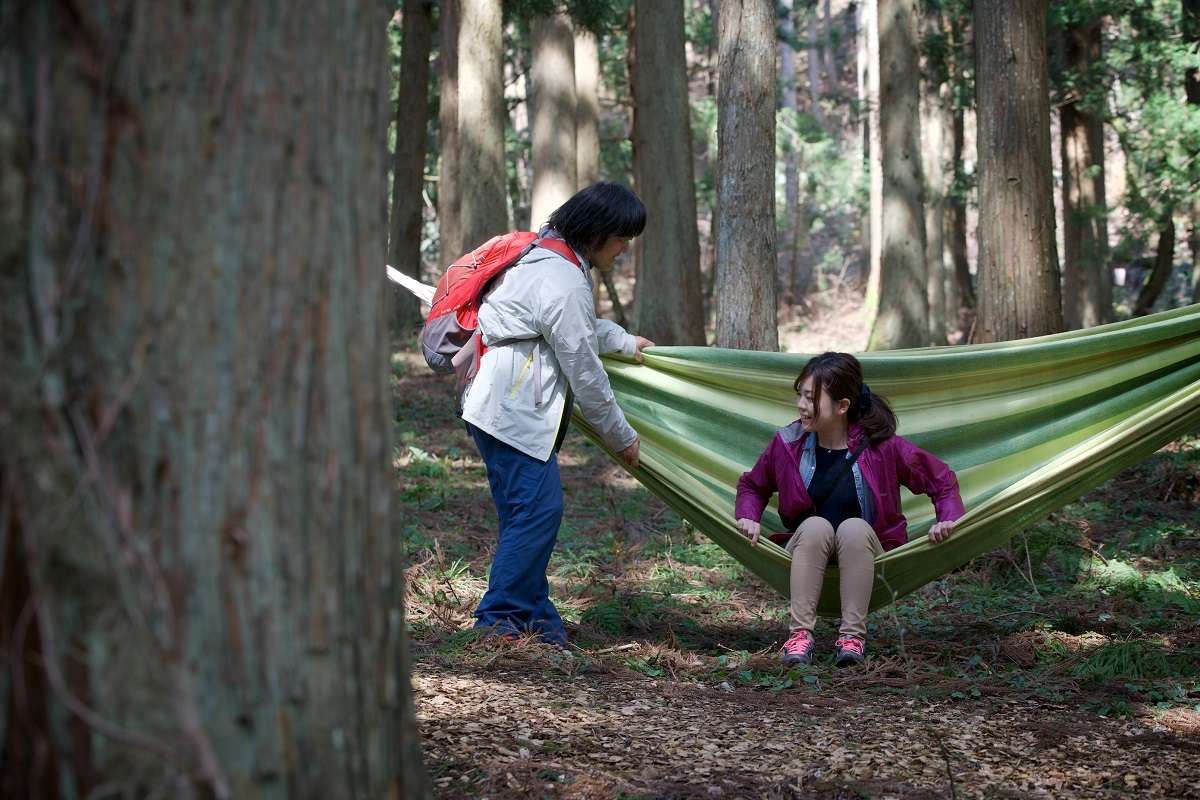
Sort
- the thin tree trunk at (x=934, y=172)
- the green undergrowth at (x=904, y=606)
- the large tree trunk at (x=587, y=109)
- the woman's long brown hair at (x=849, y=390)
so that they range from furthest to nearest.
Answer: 1. the thin tree trunk at (x=934, y=172)
2. the large tree trunk at (x=587, y=109)
3. the woman's long brown hair at (x=849, y=390)
4. the green undergrowth at (x=904, y=606)

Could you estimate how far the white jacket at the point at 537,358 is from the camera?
3.61 metres

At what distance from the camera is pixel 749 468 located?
4.31m

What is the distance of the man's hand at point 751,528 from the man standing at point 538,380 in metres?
0.52

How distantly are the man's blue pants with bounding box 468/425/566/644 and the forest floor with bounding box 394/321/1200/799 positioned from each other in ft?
0.45

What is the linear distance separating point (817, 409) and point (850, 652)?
830 millimetres

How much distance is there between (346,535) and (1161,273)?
46.8ft

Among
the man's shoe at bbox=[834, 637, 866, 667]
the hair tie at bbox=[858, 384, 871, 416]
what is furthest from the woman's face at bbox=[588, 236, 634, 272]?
the man's shoe at bbox=[834, 637, 866, 667]

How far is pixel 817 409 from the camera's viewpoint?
392 cm

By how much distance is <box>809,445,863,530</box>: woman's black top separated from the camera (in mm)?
3908

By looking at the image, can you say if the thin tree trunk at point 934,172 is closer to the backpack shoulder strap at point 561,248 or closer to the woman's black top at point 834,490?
the woman's black top at point 834,490

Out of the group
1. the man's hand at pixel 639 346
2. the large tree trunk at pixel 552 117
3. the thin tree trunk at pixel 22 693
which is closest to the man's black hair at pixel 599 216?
the man's hand at pixel 639 346

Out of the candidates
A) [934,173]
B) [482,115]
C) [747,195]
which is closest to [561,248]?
[747,195]

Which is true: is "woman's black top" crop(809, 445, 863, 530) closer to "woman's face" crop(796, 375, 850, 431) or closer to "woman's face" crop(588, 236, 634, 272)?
"woman's face" crop(796, 375, 850, 431)

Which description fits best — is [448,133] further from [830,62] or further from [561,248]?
[830,62]
